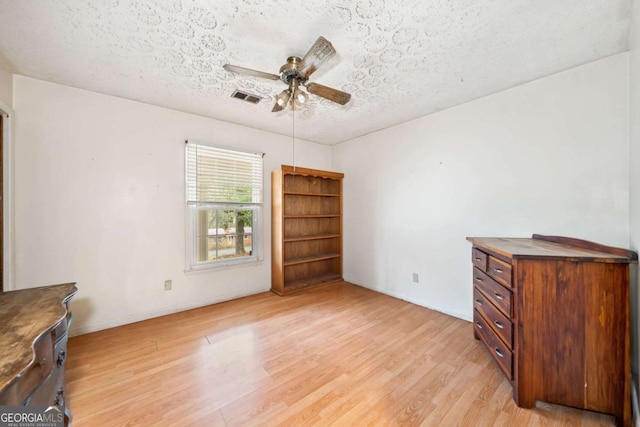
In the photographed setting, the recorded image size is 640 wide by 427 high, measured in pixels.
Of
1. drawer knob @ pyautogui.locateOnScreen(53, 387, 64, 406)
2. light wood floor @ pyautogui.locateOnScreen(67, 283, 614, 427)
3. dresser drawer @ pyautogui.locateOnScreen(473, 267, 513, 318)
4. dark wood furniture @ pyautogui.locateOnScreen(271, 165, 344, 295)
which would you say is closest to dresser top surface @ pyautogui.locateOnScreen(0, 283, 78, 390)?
drawer knob @ pyautogui.locateOnScreen(53, 387, 64, 406)

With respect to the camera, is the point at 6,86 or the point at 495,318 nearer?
the point at 495,318

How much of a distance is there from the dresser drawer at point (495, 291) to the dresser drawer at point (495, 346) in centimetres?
25

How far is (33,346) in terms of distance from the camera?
90cm

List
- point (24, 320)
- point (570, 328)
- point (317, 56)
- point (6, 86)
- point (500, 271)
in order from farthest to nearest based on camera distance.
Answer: point (6, 86) → point (500, 271) → point (317, 56) → point (570, 328) → point (24, 320)

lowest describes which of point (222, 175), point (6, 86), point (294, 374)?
point (294, 374)

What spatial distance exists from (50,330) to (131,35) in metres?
1.83

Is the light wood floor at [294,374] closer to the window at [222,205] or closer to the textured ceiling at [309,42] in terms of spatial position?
the window at [222,205]

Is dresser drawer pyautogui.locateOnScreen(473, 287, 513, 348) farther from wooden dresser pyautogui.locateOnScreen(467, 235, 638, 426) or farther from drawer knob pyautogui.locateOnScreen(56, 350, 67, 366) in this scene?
drawer knob pyautogui.locateOnScreen(56, 350, 67, 366)

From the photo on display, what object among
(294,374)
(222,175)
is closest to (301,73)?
(222,175)

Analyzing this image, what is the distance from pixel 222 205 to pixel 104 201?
3.85 ft

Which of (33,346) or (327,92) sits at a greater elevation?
(327,92)

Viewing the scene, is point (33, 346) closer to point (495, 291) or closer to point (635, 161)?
point (495, 291)

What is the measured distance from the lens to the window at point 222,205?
2982mm

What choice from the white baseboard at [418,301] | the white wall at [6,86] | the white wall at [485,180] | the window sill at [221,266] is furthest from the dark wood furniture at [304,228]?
the white wall at [6,86]
